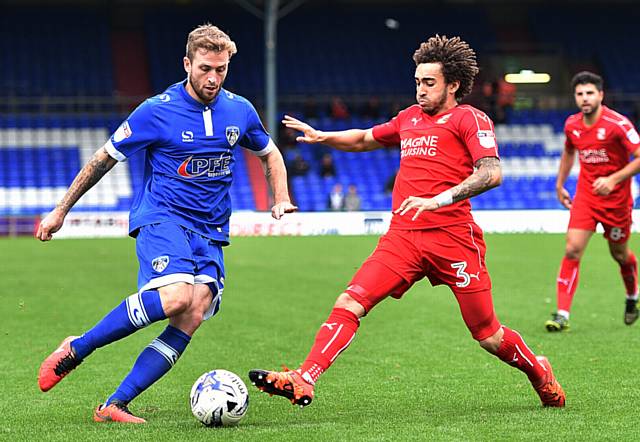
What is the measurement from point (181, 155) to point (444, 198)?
5.05 ft

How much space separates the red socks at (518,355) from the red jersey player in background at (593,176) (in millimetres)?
3962

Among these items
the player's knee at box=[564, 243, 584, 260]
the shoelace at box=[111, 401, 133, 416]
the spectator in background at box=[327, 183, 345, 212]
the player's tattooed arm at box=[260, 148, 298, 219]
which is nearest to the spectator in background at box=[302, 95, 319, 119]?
the spectator in background at box=[327, 183, 345, 212]

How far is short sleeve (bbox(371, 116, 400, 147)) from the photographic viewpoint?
6.64m

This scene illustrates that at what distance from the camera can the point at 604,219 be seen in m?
10.6

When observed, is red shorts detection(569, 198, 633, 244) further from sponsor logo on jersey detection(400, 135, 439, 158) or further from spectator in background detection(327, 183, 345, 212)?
spectator in background detection(327, 183, 345, 212)

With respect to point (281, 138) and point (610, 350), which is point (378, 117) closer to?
point (281, 138)

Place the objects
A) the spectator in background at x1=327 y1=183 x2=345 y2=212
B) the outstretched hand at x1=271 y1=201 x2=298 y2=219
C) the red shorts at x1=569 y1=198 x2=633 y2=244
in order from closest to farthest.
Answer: the outstretched hand at x1=271 y1=201 x2=298 y2=219 < the red shorts at x1=569 y1=198 x2=633 y2=244 < the spectator in background at x1=327 y1=183 x2=345 y2=212

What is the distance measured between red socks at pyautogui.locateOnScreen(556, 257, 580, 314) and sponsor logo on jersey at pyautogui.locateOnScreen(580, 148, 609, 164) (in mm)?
984

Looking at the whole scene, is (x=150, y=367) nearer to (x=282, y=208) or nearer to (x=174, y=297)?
(x=174, y=297)

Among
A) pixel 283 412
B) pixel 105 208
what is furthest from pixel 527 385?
pixel 105 208

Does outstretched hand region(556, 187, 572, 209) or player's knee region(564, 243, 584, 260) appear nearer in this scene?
player's knee region(564, 243, 584, 260)

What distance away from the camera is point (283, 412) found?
21.7 feet

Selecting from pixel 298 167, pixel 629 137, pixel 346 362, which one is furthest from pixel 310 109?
pixel 346 362

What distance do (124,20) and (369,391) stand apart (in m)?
34.9
